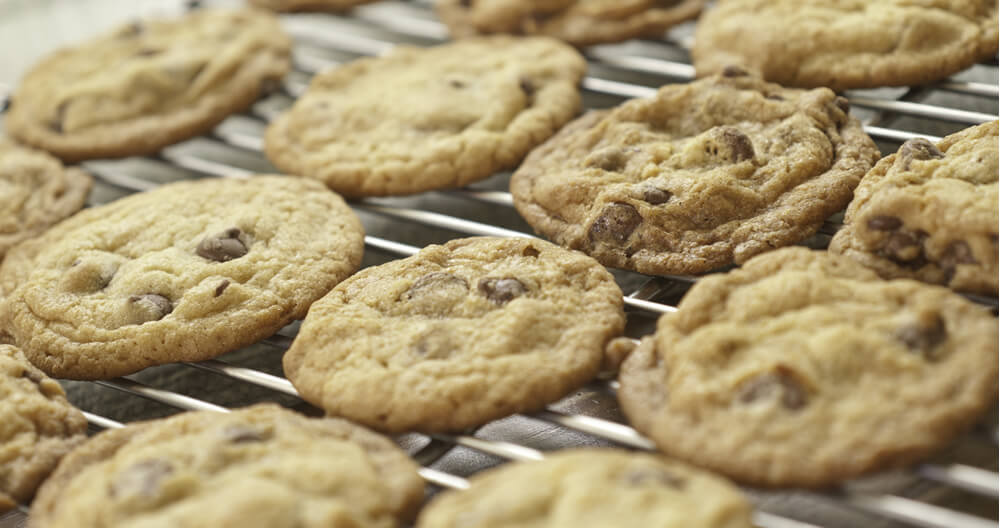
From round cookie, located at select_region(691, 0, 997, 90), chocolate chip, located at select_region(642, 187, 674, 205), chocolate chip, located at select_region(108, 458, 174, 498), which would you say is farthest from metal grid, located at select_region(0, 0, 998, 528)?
chocolate chip, located at select_region(108, 458, 174, 498)

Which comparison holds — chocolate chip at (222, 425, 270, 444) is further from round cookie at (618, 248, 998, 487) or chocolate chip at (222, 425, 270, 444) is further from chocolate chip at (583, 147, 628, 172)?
chocolate chip at (583, 147, 628, 172)

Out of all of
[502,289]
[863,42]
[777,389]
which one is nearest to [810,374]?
[777,389]

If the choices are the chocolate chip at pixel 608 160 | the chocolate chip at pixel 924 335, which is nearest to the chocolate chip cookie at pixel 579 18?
the chocolate chip at pixel 608 160

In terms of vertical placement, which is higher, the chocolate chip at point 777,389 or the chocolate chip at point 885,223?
the chocolate chip at point 885,223

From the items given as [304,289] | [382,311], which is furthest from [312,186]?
[382,311]

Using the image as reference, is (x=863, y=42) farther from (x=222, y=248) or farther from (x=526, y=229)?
(x=222, y=248)

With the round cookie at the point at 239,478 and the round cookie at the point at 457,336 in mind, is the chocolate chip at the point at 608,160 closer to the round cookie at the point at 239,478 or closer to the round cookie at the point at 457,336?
the round cookie at the point at 457,336
